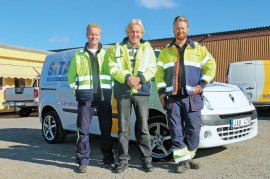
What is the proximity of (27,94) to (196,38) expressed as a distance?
1573 centimetres

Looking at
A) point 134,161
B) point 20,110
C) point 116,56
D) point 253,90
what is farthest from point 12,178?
point 20,110

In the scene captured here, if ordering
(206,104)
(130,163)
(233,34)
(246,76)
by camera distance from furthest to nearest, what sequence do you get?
(233,34), (246,76), (130,163), (206,104)

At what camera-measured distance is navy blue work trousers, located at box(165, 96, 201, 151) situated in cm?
355

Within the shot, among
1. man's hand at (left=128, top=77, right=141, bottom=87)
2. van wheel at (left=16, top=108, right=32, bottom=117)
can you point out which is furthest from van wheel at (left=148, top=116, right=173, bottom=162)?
van wheel at (left=16, top=108, right=32, bottom=117)

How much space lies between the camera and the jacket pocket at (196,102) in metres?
3.53

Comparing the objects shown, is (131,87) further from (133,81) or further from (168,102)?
(168,102)

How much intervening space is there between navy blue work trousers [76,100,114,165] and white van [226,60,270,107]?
649cm

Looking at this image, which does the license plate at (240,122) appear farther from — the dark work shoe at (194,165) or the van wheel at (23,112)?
the van wheel at (23,112)

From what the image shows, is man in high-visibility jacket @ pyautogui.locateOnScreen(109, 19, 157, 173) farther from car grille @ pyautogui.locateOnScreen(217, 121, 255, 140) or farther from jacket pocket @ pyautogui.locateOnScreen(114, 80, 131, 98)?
car grille @ pyautogui.locateOnScreen(217, 121, 255, 140)

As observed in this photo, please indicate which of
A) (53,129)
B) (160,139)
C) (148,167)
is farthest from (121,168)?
(53,129)

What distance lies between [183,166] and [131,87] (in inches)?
48.0

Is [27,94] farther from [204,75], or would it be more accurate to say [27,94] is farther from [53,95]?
[204,75]

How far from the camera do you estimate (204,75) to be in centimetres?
Result: 359

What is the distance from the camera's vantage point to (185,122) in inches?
142
